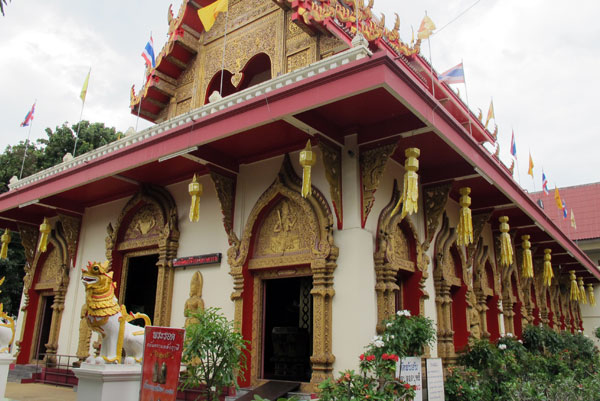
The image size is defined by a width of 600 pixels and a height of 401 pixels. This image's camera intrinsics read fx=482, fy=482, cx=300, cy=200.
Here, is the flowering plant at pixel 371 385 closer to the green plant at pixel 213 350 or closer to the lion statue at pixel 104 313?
the green plant at pixel 213 350

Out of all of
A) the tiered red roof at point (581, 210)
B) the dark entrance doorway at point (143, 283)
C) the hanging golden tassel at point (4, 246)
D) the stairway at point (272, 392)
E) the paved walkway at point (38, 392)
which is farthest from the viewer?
the tiered red roof at point (581, 210)

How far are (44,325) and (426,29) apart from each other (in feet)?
34.7

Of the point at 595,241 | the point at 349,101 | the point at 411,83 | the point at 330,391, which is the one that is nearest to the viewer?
the point at 330,391

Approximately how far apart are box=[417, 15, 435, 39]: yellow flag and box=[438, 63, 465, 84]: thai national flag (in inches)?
45.5

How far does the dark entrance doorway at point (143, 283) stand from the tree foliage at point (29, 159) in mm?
6356

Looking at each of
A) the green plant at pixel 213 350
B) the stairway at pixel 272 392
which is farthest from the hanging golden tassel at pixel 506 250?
the green plant at pixel 213 350

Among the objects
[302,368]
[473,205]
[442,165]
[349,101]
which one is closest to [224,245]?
[302,368]

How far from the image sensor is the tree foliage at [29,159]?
16.2 meters

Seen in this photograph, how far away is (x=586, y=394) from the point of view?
625 centimetres

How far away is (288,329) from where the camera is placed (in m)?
7.60

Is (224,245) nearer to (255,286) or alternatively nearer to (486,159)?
(255,286)

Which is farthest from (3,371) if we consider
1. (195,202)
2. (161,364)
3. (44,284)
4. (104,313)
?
(44,284)

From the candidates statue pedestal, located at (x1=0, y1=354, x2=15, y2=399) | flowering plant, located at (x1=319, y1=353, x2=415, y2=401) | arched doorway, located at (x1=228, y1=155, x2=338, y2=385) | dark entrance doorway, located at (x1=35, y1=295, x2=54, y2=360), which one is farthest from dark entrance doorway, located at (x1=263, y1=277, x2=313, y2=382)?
dark entrance doorway, located at (x1=35, y1=295, x2=54, y2=360)

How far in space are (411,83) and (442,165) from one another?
2.72 m
